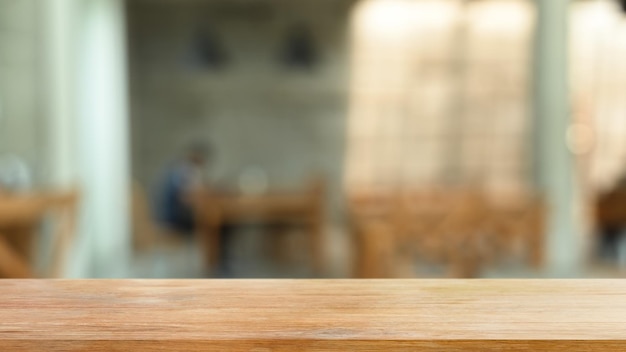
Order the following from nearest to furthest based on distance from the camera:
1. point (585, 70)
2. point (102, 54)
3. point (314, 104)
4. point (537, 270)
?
point (537, 270), point (102, 54), point (585, 70), point (314, 104)

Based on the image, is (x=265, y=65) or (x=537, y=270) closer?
(x=537, y=270)

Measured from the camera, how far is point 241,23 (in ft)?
32.8

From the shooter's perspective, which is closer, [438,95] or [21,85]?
[21,85]

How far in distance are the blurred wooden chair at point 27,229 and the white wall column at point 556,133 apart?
4.70 meters

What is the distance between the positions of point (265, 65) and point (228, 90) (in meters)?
0.60

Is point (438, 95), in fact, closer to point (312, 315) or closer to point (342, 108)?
point (342, 108)

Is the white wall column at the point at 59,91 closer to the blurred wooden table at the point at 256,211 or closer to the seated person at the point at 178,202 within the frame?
the seated person at the point at 178,202

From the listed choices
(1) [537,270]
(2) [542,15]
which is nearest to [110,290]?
(1) [537,270]

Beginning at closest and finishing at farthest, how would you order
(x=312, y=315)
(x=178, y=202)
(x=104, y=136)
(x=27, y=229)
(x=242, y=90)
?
1. (x=312, y=315)
2. (x=27, y=229)
3. (x=178, y=202)
4. (x=104, y=136)
5. (x=242, y=90)

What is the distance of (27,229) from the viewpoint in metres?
4.54

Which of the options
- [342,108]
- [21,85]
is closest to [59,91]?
[21,85]

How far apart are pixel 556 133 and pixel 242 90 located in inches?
176

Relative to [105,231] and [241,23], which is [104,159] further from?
[241,23]

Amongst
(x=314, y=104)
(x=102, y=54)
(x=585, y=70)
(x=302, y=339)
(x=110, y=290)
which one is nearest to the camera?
(x=302, y=339)
